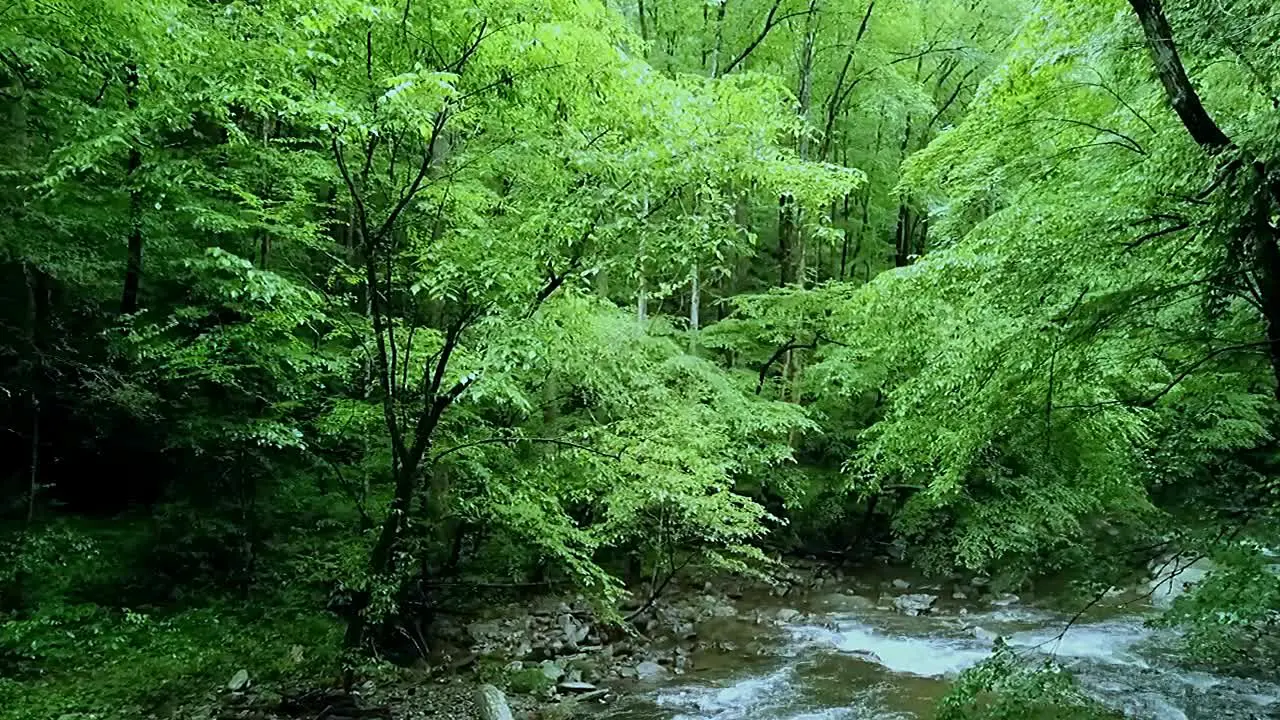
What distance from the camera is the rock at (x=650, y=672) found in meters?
9.26

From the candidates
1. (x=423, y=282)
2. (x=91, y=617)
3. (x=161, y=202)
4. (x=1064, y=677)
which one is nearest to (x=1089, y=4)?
(x=1064, y=677)

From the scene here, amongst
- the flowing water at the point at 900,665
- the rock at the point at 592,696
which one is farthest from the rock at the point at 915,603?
the rock at the point at 592,696

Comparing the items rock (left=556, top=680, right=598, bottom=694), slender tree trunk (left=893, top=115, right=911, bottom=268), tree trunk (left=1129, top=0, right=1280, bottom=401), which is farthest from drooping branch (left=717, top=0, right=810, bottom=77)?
rock (left=556, top=680, right=598, bottom=694)

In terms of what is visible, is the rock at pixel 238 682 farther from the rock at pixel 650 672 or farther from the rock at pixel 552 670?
the rock at pixel 650 672

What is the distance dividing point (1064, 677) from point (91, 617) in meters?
9.40

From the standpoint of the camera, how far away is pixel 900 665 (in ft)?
32.8

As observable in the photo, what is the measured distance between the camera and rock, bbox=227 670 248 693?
23.2ft

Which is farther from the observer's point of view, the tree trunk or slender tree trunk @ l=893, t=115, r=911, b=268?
slender tree trunk @ l=893, t=115, r=911, b=268

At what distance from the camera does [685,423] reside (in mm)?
9438

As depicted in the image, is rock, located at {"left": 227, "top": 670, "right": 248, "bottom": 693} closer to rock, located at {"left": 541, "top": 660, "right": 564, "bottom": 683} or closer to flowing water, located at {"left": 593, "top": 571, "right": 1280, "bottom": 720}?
rock, located at {"left": 541, "top": 660, "right": 564, "bottom": 683}

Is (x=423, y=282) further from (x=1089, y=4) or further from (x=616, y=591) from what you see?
(x=1089, y=4)

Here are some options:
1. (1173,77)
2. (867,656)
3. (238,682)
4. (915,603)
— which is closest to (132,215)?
(238,682)

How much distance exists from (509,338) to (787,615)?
803 centimetres

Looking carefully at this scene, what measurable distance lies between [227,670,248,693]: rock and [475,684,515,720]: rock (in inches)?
89.1
